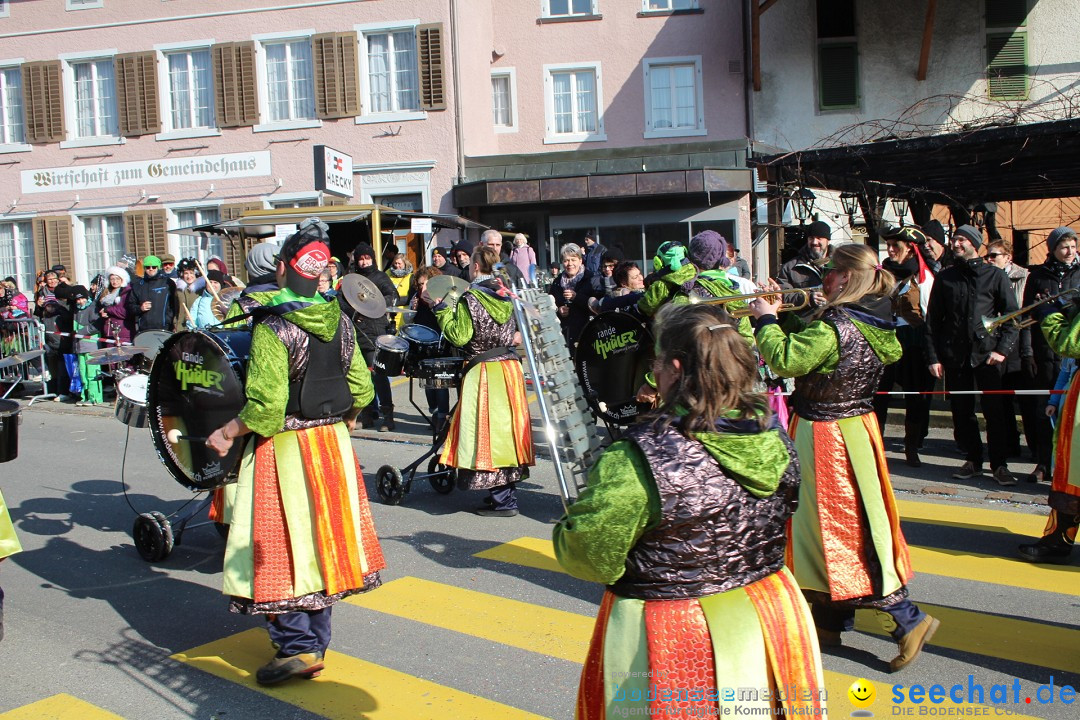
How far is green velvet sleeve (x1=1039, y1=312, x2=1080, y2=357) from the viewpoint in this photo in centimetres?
499

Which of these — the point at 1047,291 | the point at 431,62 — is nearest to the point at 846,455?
the point at 1047,291

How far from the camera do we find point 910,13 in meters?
22.2

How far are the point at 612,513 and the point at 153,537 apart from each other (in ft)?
15.4

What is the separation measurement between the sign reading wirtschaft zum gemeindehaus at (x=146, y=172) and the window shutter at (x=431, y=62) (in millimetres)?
4040

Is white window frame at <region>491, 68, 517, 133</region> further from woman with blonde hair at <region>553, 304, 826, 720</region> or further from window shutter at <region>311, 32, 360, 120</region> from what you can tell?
woman with blonde hair at <region>553, 304, 826, 720</region>

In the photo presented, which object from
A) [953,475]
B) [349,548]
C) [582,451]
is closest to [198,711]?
[349,548]

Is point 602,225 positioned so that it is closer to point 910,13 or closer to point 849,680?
point 910,13

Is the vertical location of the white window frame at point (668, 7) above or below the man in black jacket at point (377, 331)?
above

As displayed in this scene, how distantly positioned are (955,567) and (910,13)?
64.4ft

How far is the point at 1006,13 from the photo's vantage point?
2184 cm

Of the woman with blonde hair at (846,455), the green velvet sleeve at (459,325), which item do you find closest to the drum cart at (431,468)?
the green velvet sleeve at (459,325)

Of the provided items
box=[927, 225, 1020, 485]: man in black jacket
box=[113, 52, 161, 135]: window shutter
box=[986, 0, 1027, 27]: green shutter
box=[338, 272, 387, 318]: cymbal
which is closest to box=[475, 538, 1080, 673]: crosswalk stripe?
box=[927, 225, 1020, 485]: man in black jacket

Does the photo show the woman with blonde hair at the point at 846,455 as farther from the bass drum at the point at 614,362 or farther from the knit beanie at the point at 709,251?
the bass drum at the point at 614,362

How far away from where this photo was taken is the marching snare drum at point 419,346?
7465 mm
